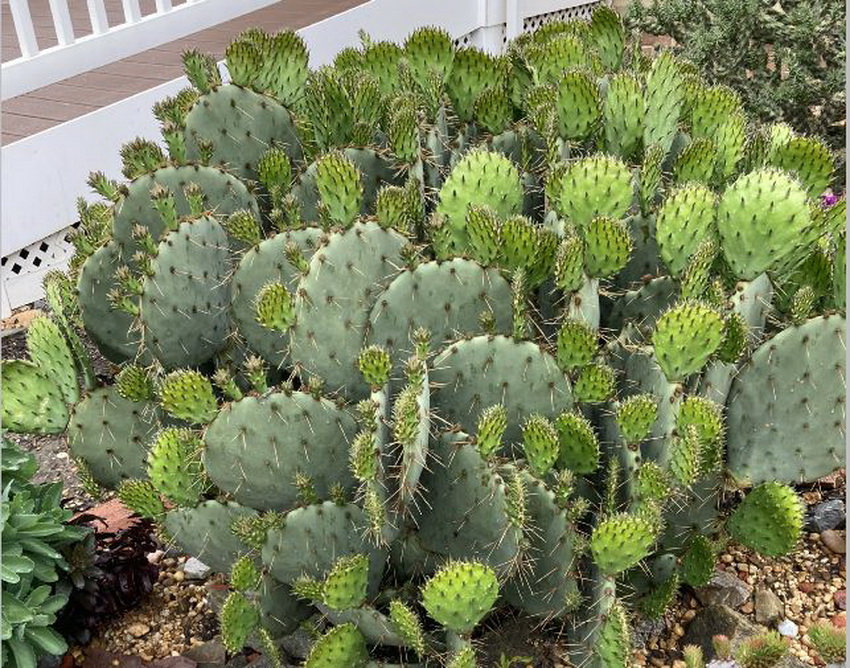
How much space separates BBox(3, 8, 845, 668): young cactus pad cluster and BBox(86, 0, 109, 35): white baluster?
2.64 metres

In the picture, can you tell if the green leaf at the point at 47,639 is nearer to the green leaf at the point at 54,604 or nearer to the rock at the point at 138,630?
the green leaf at the point at 54,604

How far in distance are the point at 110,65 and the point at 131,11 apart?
33cm

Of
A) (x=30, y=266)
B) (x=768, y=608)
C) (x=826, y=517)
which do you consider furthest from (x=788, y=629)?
(x=30, y=266)

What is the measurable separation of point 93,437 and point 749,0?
13.6ft

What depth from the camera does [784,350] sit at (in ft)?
6.19

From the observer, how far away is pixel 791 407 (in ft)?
6.32

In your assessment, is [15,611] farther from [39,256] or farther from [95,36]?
[95,36]

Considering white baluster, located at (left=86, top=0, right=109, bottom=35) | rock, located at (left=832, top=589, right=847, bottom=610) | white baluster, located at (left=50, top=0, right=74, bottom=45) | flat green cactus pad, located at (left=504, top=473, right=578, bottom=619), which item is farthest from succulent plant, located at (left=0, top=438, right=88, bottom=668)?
white baluster, located at (left=86, top=0, right=109, bottom=35)

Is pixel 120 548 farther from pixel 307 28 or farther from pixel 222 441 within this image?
pixel 307 28

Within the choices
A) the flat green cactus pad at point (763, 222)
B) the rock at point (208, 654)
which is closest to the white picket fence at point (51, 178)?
the rock at point (208, 654)

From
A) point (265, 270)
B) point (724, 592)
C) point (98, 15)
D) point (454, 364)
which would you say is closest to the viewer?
point (454, 364)

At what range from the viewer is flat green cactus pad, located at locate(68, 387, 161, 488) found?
6.71 ft

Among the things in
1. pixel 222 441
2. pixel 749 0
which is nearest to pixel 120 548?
pixel 222 441

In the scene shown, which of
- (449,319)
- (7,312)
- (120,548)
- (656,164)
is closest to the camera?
(449,319)
